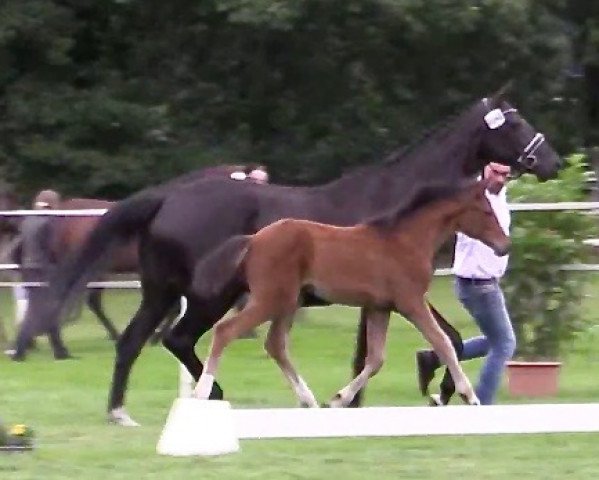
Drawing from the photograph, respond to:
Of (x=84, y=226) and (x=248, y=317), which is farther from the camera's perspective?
(x=84, y=226)

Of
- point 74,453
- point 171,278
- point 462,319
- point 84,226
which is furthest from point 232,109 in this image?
point 74,453

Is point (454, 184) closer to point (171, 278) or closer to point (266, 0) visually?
point (171, 278)

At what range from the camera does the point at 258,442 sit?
8.70 metres

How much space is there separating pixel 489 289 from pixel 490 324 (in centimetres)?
24

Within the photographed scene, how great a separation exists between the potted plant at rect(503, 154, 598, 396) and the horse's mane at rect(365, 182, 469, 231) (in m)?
2.36

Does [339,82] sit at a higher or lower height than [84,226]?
lower

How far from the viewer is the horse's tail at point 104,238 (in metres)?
10.5

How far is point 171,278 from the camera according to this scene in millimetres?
10398

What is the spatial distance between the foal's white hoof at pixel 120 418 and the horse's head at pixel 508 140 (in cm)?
292

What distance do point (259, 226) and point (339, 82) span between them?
20.3 meters

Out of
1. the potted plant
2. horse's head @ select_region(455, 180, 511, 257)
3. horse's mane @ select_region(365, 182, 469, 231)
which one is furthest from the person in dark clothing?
horse's head @ select_region(455, 180, 511, 257)

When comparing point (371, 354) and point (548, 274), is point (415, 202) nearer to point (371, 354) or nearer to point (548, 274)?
point (371, 354)

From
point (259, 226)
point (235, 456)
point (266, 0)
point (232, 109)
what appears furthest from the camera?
point (232, 109)

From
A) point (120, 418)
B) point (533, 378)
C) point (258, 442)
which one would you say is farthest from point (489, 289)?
point (120, 418)
